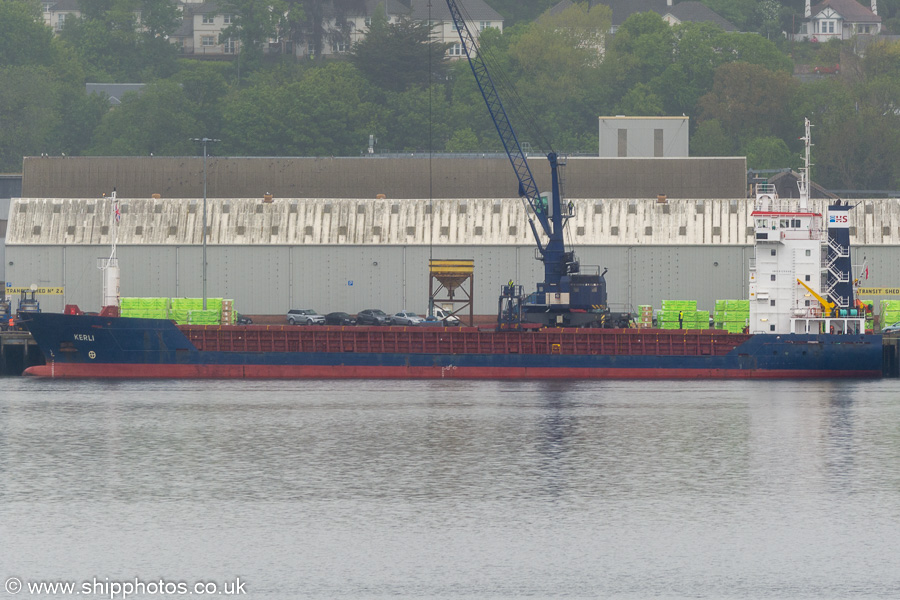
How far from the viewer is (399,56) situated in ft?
637

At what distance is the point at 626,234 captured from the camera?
105m

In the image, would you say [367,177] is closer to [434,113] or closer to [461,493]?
[461,493]

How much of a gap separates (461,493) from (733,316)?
42968 mm

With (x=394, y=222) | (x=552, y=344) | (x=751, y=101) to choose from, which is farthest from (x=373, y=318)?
(x=751, y=101)

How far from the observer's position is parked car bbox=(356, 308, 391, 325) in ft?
328

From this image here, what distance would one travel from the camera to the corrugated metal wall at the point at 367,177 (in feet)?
364

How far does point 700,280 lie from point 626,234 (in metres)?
6.52

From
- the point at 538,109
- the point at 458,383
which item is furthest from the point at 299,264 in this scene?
the point at 538,109

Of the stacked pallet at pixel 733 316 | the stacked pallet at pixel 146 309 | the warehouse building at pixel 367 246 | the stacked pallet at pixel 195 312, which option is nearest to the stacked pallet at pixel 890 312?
the warehouse building at pixel 367 246

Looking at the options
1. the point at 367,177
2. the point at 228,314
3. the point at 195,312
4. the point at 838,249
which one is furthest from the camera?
the point at 367,177

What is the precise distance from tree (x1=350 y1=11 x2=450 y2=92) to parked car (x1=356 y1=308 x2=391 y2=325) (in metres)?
96.1

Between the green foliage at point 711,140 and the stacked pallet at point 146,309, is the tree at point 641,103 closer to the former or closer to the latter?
the green foliage at point 711,140

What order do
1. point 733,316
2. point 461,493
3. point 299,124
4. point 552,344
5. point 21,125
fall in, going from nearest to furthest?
point 461,493 < point 552,344 < point 733,316 < point 299,124 < point 21,125

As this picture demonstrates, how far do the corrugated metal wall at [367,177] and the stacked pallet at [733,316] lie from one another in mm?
22613
